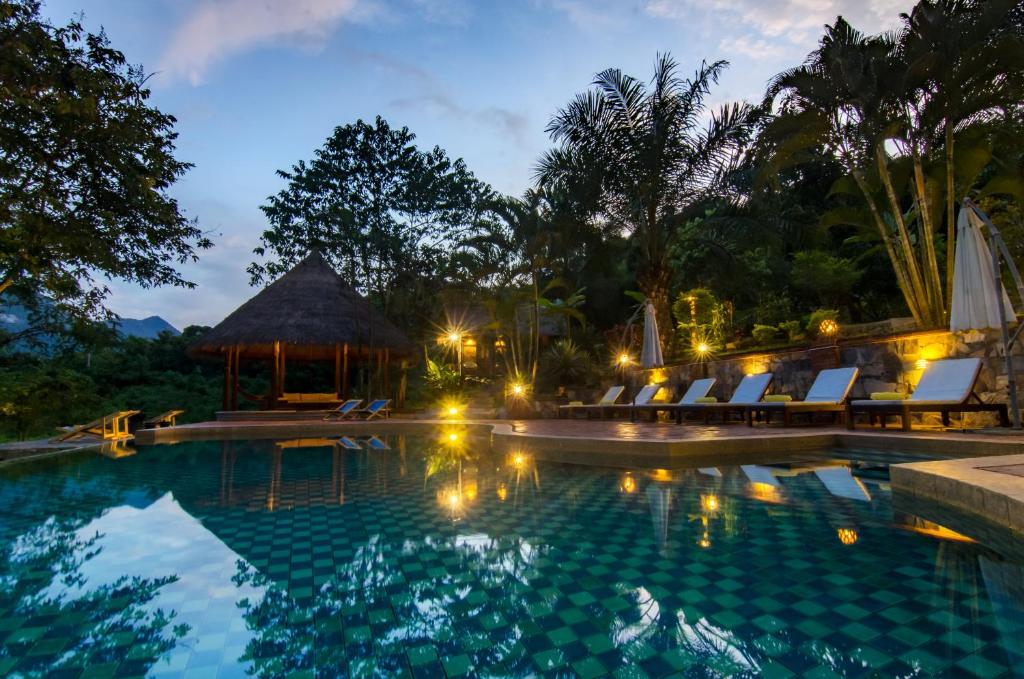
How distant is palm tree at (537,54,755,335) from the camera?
39.3 feet

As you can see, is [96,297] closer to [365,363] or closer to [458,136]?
[365,363]

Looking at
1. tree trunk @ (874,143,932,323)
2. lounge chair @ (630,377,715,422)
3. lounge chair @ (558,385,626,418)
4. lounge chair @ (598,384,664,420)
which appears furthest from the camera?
lounge chair @ (558,385,626,418)

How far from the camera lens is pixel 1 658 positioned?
1945 mm

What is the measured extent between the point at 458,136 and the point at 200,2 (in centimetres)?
1404

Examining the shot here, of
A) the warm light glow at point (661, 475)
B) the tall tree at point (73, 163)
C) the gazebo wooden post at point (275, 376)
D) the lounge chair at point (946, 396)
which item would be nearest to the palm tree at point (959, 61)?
the lounge chair at point (946, 396)

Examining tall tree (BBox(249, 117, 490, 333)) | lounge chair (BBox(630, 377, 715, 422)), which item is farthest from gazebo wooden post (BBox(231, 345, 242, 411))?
lounge chair (BBox(630, 377, 715, 422))

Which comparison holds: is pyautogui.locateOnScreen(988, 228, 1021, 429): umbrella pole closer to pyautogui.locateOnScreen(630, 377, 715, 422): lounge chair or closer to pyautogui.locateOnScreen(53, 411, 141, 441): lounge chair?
pyautogui.locateOnScreen(630, 377, 715, 422): lounge chair

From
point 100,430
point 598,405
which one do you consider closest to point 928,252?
point 598,405

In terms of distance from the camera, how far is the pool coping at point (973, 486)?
2.92 metres

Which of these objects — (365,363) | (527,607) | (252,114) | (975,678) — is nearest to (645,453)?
(527,607)

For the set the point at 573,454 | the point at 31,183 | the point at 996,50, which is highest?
the point at 996,50

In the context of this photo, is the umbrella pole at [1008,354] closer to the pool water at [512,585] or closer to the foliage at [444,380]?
the pool water at [512,585]

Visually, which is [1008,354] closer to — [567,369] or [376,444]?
[376,444]

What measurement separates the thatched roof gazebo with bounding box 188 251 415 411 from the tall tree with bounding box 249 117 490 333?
427 cm
